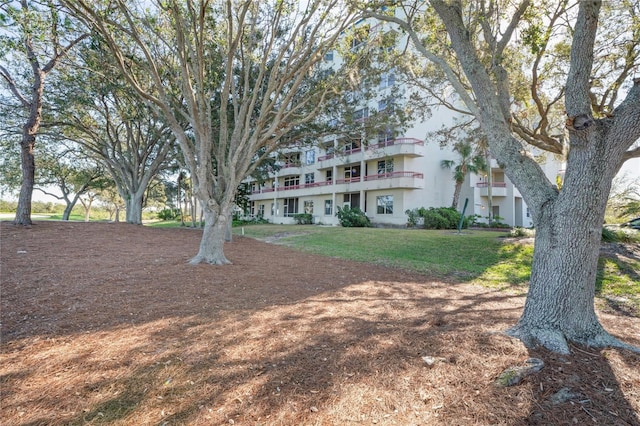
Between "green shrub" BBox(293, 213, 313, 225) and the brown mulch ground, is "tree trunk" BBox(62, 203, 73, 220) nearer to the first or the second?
"green shrub" BBox(293, 213, 313, 225)

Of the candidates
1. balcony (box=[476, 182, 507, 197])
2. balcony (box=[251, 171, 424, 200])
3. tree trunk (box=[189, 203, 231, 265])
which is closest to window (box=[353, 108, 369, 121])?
tree trunk (box=[189, 203, 231, 265])

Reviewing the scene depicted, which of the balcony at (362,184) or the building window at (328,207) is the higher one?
the balcony at (362,184)

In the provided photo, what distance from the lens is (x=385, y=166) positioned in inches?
1109

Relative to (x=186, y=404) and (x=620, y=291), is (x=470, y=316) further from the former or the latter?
(x=620, y=291)

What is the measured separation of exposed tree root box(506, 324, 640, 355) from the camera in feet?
11.0

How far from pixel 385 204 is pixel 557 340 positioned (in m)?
24.8

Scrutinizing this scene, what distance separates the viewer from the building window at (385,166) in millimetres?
27625

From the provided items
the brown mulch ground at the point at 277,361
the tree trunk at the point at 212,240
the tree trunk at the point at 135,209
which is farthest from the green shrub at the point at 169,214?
the brown mulch ground at the point at 277,361

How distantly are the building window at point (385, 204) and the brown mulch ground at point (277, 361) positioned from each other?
2153 cm

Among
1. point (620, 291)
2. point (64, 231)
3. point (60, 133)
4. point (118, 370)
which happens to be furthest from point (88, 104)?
point (620, 291)

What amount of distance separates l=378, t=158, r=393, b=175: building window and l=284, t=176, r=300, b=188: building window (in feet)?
40.2

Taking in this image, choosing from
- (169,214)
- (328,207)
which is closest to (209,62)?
(328,207)

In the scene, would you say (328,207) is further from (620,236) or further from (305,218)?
(620,236)

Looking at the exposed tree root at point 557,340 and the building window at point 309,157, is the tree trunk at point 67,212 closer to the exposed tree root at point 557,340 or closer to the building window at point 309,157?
the building window at point 309,157
